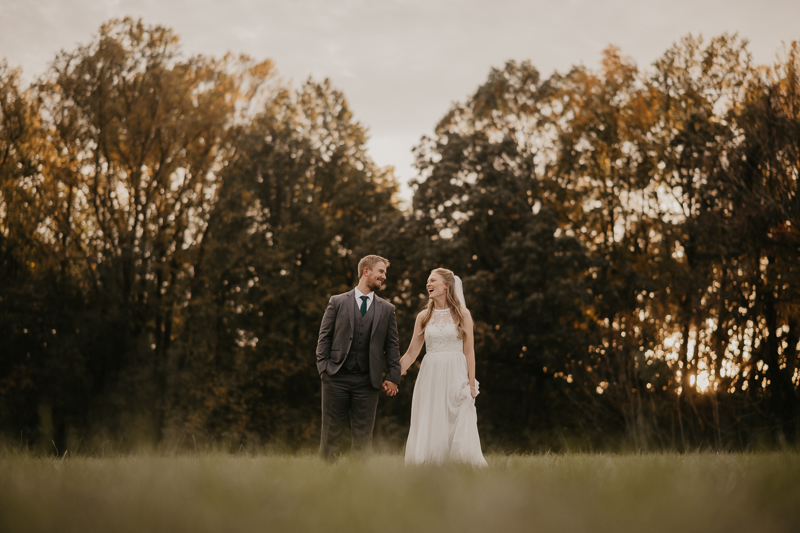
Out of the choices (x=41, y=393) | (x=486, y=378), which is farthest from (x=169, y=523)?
(x=41, y=393)

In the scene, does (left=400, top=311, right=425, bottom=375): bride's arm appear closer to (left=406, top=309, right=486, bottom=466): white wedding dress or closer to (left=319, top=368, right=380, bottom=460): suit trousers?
(left=406, top=309, right=486, bottom=466): white wedding dress

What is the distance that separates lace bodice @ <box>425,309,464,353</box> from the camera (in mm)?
7145

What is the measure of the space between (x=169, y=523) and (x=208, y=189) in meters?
24.2

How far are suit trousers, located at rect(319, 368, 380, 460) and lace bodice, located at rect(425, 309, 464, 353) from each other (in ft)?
3.13

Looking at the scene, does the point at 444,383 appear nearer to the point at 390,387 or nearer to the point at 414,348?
the point at 414,348

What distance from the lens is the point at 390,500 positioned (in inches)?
132

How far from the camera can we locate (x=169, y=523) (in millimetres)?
2971

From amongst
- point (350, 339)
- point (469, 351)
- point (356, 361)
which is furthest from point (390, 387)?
point (469, 351)

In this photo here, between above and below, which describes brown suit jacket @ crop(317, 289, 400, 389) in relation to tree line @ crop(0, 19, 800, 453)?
below

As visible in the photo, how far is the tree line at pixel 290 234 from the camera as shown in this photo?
2189 cm

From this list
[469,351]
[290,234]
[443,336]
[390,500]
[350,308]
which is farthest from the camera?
[290,234]

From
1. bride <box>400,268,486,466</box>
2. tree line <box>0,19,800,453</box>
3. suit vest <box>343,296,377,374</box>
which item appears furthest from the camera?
tree line <box>0,19,800,453</box>

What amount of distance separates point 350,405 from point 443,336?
1.28 metres

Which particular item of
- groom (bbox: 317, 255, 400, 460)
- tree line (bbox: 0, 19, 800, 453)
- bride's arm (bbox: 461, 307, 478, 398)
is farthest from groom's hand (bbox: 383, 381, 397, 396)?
tree line (bbox: 0, 19, 800, 453)
